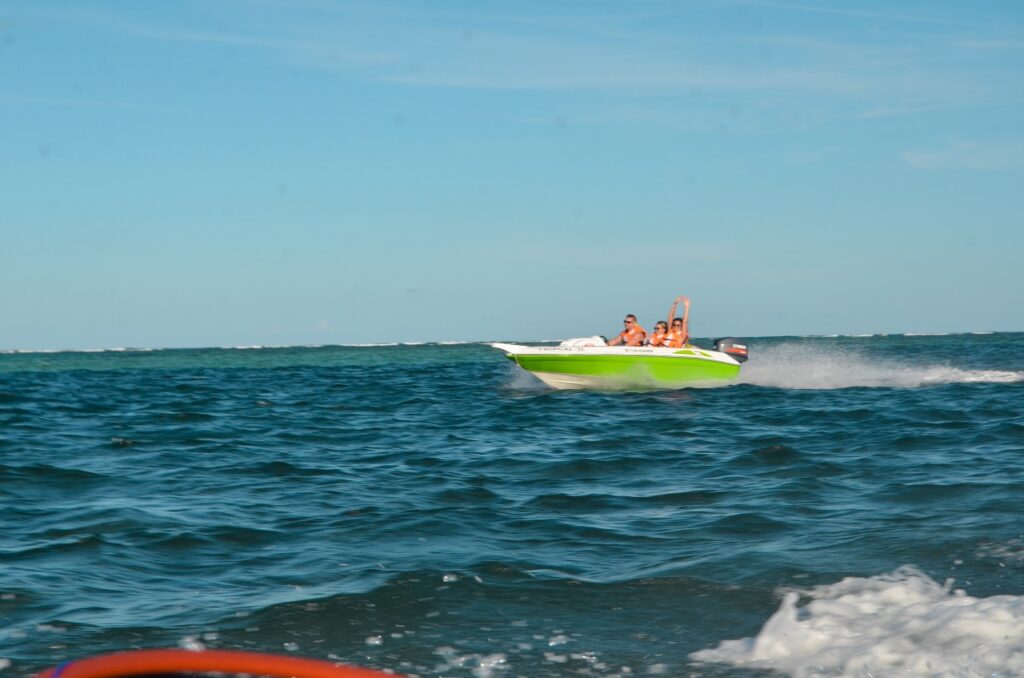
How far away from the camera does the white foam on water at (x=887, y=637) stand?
572 cm

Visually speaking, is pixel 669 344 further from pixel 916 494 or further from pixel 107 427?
pixel 916 494

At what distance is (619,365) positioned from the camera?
26859 millimetres

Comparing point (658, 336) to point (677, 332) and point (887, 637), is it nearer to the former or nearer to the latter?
point (677, 332)

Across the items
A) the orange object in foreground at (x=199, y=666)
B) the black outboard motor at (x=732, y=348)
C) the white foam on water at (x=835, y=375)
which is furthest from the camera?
the white foam on water at (x=835, y=375)

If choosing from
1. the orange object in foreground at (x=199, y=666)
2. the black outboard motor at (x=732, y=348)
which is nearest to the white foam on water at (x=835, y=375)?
the black outboard motor at (x=732, y=348)

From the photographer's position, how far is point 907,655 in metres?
5.88

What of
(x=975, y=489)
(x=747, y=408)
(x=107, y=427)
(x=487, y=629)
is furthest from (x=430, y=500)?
(x=747, y=408)

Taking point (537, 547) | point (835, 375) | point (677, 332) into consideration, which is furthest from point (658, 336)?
point (537, 547)

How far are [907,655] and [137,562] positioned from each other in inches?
224

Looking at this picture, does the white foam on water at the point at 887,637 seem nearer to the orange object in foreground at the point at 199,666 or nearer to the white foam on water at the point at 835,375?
the orange object in foreground at the point at 199,666

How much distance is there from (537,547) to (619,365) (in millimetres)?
18178

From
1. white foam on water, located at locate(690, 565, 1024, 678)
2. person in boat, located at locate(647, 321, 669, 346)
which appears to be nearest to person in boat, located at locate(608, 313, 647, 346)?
person in boat, located at locate(647, 321, 669, 346)

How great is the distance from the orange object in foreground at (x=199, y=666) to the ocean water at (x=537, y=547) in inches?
103

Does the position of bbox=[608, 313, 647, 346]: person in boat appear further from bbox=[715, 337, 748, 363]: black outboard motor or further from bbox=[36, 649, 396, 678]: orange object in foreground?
bbox=[36, 649, 396, 678]: orange object in foreground
